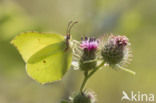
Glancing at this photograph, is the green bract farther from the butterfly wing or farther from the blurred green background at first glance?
the blurred green background

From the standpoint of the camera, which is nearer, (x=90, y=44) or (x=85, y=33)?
(x=90, y=44)

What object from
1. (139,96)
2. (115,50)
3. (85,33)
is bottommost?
(139,96)

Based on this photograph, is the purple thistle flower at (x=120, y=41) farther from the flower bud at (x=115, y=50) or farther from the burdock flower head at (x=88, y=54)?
the burdock flower head at (x=88, y=54)

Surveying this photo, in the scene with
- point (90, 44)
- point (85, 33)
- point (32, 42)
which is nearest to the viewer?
point (32, 42)

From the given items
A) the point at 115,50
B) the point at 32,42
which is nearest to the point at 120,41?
the point at 115,50

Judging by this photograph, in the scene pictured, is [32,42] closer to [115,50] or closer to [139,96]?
[115,50]

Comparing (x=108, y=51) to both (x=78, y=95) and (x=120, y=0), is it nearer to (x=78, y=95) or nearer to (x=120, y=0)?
(x=78, y=95)

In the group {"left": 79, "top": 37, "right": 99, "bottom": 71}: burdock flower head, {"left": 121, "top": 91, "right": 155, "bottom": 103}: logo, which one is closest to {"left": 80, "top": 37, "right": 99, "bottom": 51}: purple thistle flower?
{"left": 79, "top": 37, "right": 99, "bottom": 71}: burdock flower head
